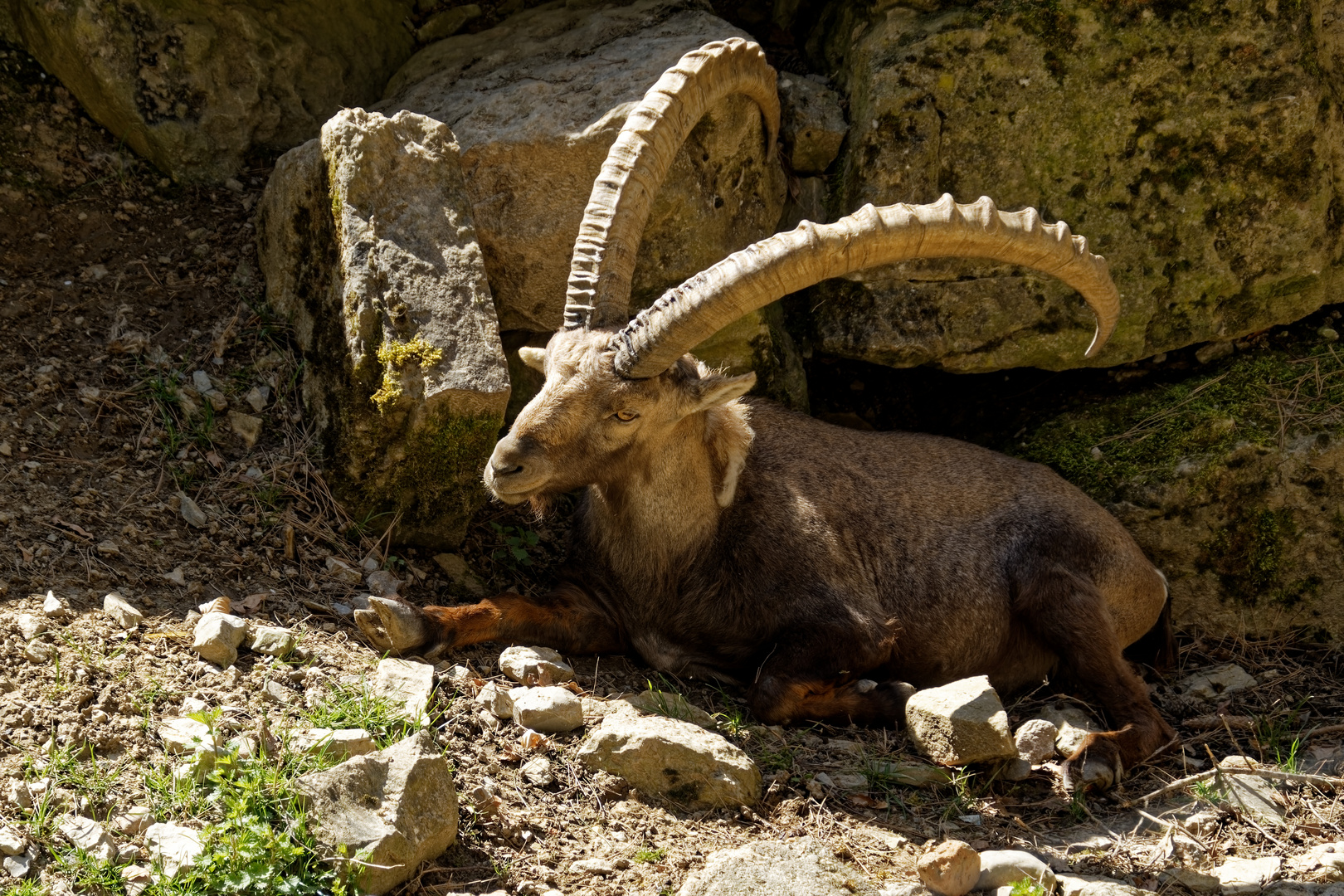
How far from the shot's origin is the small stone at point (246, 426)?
612 centimetres

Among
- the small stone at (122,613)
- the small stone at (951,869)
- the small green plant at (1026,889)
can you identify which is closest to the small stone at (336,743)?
the small stone at (122,613)

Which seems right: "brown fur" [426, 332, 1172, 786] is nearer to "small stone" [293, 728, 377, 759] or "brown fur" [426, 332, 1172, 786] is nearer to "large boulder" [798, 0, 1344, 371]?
"large boulder" [798, 0, 1344, 371]

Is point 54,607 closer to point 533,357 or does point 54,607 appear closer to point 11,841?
point 11,841

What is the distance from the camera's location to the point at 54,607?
472 cm

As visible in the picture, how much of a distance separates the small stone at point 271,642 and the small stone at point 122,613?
0.49m

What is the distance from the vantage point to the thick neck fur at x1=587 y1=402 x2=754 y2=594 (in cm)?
621

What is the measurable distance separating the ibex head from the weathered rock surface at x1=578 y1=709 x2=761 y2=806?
1.37 m

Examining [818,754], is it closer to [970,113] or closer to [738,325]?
[738,325]

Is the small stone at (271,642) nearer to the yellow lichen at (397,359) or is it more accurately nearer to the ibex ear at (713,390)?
the yellow lichen at (397,359)

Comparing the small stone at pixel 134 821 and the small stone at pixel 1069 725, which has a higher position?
the small stone at pixel 134 821

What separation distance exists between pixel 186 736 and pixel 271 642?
734 mm

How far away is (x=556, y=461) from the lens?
5.59 metres

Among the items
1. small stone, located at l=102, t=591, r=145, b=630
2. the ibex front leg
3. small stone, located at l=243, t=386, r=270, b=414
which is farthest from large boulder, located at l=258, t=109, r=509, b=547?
small stone, located at l=102, t=591, r=145, b=630

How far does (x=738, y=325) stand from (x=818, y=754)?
2703mm
